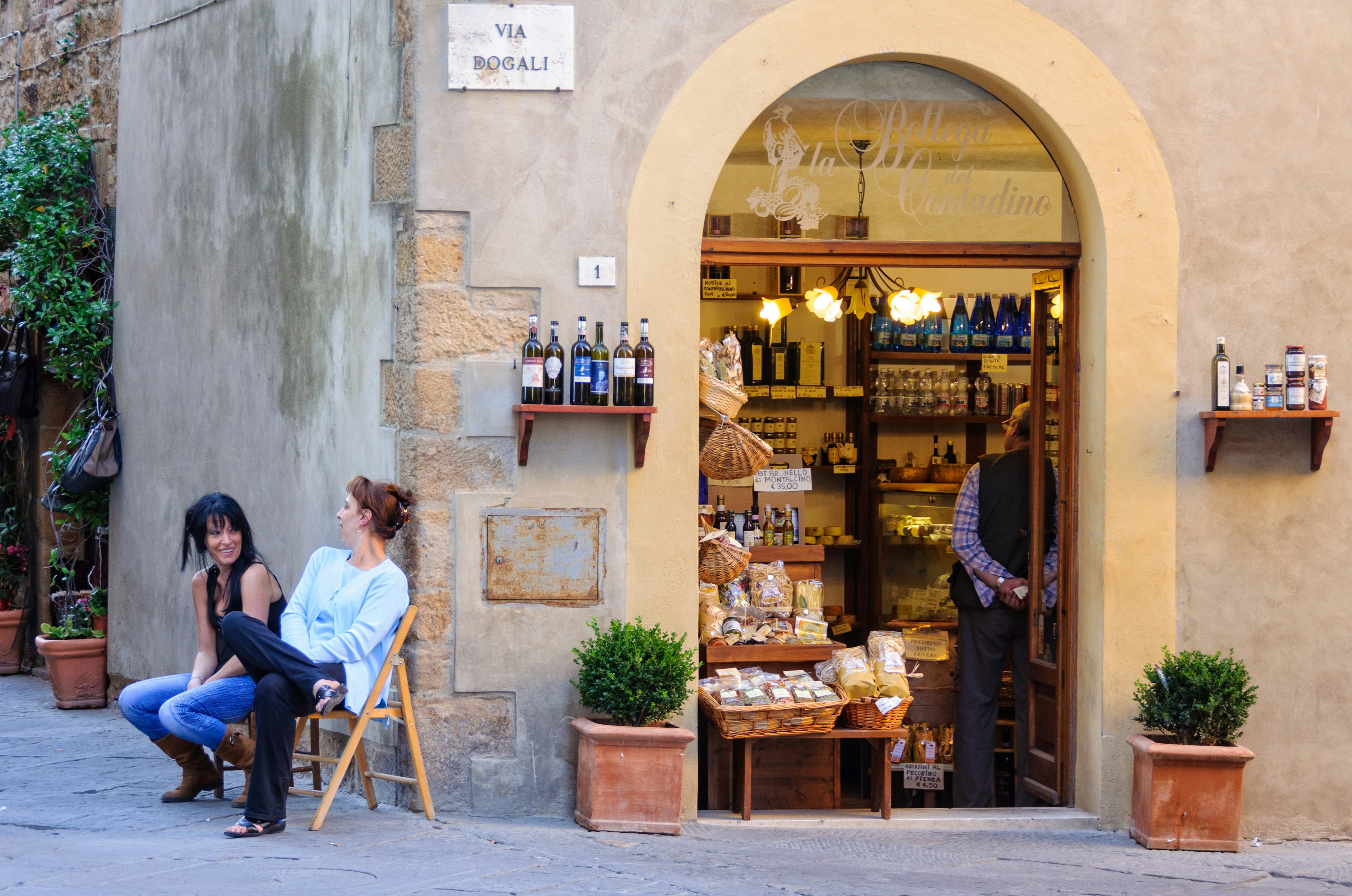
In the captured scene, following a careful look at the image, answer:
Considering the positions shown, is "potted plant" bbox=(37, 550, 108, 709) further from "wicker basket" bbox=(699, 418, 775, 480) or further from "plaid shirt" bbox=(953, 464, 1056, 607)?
"plaid shirt" bbox=(953, 464, 1056, 607)

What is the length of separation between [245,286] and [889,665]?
3779 mm

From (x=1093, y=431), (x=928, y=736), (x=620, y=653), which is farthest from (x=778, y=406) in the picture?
(x=620, y=653)

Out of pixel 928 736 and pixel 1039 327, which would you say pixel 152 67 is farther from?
pixel 928 736

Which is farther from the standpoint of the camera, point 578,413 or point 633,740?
point 578,413

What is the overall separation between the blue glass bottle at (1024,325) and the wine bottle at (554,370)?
165 inches

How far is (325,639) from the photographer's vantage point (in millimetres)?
5059

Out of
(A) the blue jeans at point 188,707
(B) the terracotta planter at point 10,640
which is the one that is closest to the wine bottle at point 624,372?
(A) the blue jeans at point 188,707

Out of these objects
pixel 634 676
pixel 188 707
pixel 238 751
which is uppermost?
pixel 634 676

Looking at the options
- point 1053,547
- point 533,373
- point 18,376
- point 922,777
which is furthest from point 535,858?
point 18,376

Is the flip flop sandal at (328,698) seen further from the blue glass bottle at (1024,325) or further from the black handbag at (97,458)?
the blue glass bottle at (1024,325)

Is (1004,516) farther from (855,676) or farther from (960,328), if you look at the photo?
(960,328)

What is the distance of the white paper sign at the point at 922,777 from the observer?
675 cm

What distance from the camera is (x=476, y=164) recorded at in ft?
17.6

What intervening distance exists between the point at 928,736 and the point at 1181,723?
1.77 meters
